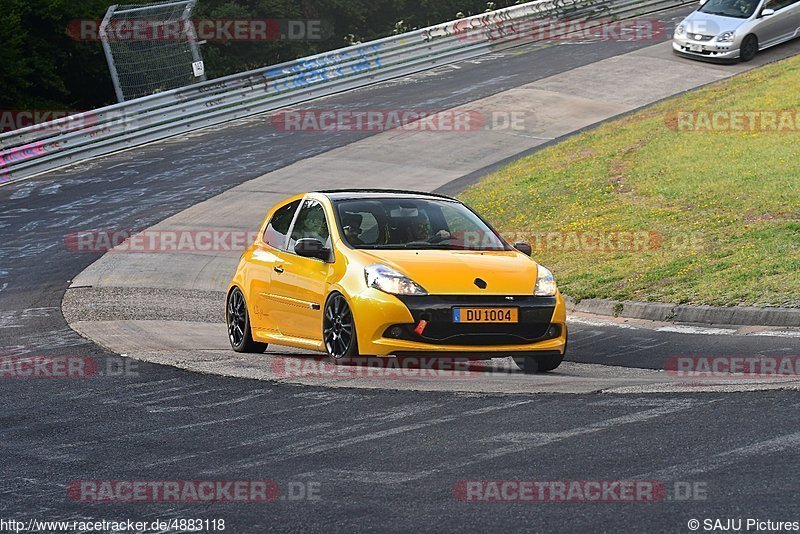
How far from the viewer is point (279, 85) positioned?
32594 millimetres

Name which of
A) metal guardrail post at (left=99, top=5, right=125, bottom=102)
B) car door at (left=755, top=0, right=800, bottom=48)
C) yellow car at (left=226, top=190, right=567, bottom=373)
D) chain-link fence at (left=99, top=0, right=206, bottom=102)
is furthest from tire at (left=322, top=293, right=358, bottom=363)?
car door at (left=755, top=0, right=800, bottom=48)

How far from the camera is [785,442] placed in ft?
22.3

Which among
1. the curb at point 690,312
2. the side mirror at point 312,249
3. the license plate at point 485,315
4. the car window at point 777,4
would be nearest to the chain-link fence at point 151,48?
the car window at point 777,4

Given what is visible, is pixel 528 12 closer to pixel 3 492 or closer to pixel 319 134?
pixel 319 134

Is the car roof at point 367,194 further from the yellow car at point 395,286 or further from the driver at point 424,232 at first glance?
the driver at point 424,232

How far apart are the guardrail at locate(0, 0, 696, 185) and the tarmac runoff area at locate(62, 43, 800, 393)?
4.35 m

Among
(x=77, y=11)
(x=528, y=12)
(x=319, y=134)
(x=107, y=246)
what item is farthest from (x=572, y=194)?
(x=77, y=11)

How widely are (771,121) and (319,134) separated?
10.5 meters

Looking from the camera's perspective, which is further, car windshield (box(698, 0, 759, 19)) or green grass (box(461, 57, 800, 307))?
car windshield (box(698, 0, 759, 19))

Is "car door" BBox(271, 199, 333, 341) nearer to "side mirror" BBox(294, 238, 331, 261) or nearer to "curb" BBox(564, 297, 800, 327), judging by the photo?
"side mirror" BBox(294, 238, 331, 261)

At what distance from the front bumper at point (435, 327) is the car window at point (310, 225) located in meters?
1.42

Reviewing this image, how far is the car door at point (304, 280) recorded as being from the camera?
10570mm

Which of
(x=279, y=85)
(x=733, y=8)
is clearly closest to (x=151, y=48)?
(x=279, y=85)

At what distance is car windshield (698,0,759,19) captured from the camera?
33125mm
